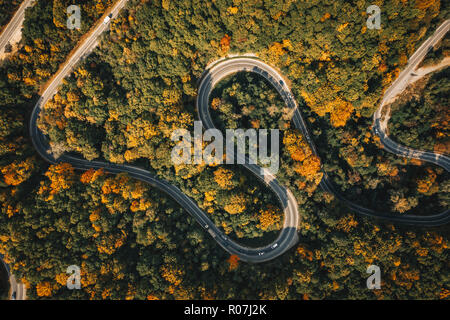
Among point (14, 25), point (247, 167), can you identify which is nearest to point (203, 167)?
point (247, 167)

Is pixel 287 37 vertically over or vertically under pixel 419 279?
over

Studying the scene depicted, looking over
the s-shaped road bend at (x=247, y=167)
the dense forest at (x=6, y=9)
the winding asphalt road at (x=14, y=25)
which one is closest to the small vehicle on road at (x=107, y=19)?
the winding asphalt road at (x=14, y=25)

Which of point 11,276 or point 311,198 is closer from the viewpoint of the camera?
point 11,276

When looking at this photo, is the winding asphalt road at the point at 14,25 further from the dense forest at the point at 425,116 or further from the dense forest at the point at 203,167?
the dense forest at the point at 425,116

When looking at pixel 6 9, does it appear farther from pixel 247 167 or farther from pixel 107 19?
pixel 247 167

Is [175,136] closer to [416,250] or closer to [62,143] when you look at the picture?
[62,143]

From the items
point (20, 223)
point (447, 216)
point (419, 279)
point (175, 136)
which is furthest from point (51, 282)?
point (447, 216)

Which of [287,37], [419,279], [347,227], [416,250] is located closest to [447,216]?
[416,250]

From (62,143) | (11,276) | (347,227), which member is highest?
(62,143)
